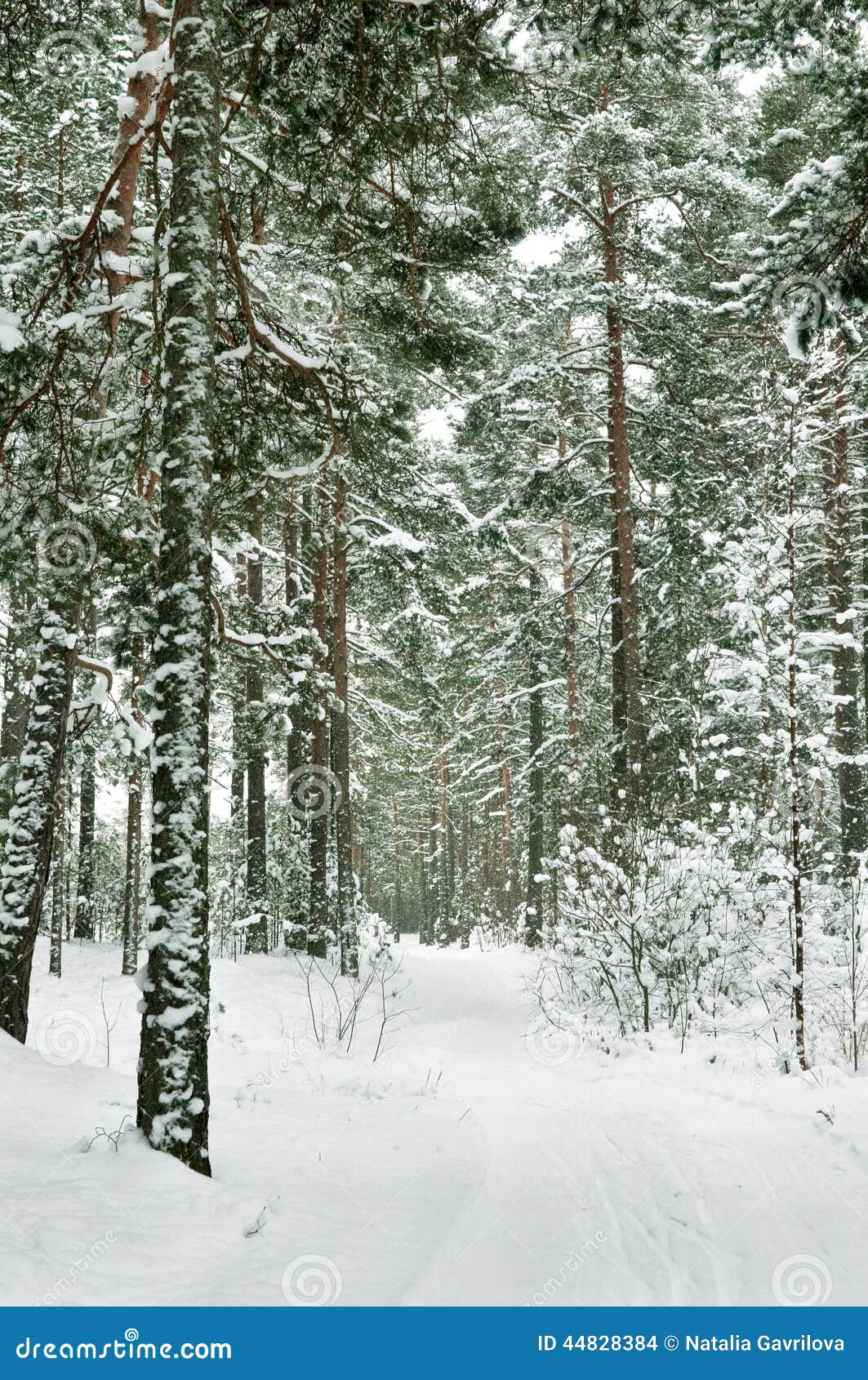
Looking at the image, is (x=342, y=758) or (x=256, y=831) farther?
(x=256, y=831)

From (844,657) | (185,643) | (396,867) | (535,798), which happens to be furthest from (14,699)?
(396,867)

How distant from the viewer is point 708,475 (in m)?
13.6

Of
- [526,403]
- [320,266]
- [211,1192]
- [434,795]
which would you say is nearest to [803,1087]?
[211,1192]

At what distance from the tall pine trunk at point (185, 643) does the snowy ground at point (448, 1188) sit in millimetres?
414

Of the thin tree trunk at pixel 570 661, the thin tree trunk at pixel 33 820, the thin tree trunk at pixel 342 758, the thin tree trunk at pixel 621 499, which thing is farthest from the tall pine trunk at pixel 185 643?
the thin tree trunk at pixel 570 661

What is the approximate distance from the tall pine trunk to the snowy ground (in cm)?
41

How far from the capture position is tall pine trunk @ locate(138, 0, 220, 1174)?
14.1 ft

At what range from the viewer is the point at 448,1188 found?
466 cm

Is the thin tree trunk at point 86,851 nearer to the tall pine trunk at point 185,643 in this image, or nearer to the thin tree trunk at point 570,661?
the thin tree trunk at point 570,661

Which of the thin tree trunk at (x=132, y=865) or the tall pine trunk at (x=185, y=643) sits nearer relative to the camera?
the tall pine trunk at (x=185, y=643)

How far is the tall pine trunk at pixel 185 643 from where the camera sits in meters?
4.30

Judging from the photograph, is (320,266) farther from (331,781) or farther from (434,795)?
(434,795)

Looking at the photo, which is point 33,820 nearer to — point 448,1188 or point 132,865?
point 448,1188

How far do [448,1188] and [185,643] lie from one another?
3.38 meters
